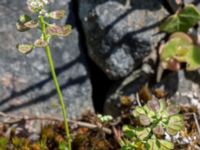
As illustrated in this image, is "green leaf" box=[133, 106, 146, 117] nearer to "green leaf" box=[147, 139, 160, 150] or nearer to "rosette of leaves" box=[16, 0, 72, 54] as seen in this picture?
"green leaf" box=[147, 139, 160, 150]

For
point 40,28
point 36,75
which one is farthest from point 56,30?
point 36,75

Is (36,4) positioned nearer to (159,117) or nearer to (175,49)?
(159,117)

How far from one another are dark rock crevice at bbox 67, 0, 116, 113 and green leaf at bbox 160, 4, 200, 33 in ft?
1.68

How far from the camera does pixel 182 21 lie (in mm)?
3436

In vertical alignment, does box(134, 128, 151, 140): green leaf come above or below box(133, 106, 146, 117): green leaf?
below

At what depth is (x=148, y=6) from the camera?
3516 mm

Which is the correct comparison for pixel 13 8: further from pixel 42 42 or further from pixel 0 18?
pixel 42 42

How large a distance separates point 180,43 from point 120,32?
38cm

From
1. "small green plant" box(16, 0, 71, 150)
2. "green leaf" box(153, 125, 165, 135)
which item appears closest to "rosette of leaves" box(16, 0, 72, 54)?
"small green plant" box(16, 0, 71, 150)

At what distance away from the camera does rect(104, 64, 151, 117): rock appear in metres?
3.46

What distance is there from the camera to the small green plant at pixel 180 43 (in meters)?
3.37

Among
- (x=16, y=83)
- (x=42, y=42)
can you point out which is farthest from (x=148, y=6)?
(x=42, y=42)

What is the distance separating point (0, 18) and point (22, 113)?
2.04ft

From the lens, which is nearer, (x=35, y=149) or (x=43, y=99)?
(x=35, y=149)
